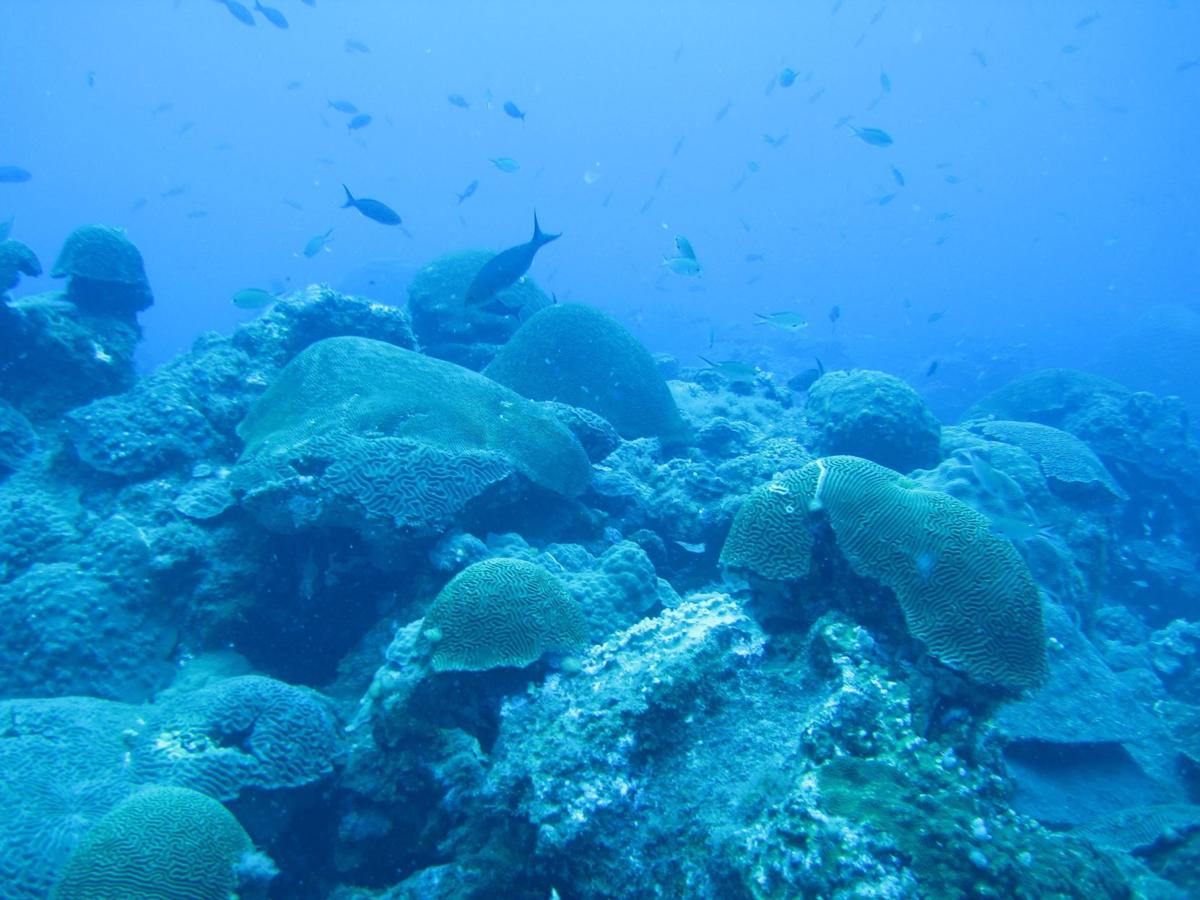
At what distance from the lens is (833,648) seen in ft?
10.5

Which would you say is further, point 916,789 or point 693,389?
point 693,389

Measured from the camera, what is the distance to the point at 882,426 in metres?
8.16

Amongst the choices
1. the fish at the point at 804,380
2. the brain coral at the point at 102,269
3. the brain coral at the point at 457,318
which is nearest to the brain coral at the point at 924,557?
the brain coral at the point at 457,318

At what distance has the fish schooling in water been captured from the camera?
748 cm

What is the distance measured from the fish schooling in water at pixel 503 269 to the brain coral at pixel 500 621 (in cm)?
461

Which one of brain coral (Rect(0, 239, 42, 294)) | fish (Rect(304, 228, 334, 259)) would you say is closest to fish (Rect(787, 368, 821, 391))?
fish (Rect(304, 228, 334, 259))

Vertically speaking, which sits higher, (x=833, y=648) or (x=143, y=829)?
(x=833, y=648)

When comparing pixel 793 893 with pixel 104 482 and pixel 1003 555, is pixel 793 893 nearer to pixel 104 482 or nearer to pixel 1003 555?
pixel 1003 555

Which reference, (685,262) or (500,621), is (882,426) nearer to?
(685,262)

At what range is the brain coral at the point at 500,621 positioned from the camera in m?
3.47

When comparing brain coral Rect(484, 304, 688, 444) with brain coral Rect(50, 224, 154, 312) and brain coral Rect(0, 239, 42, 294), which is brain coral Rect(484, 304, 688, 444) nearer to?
brain coral Rect(50, 224, 154, 312)

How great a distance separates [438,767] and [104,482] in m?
4.92

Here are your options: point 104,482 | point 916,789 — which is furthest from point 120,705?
point 916,789

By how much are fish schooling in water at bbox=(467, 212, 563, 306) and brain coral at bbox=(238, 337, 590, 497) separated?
128 centimetres
